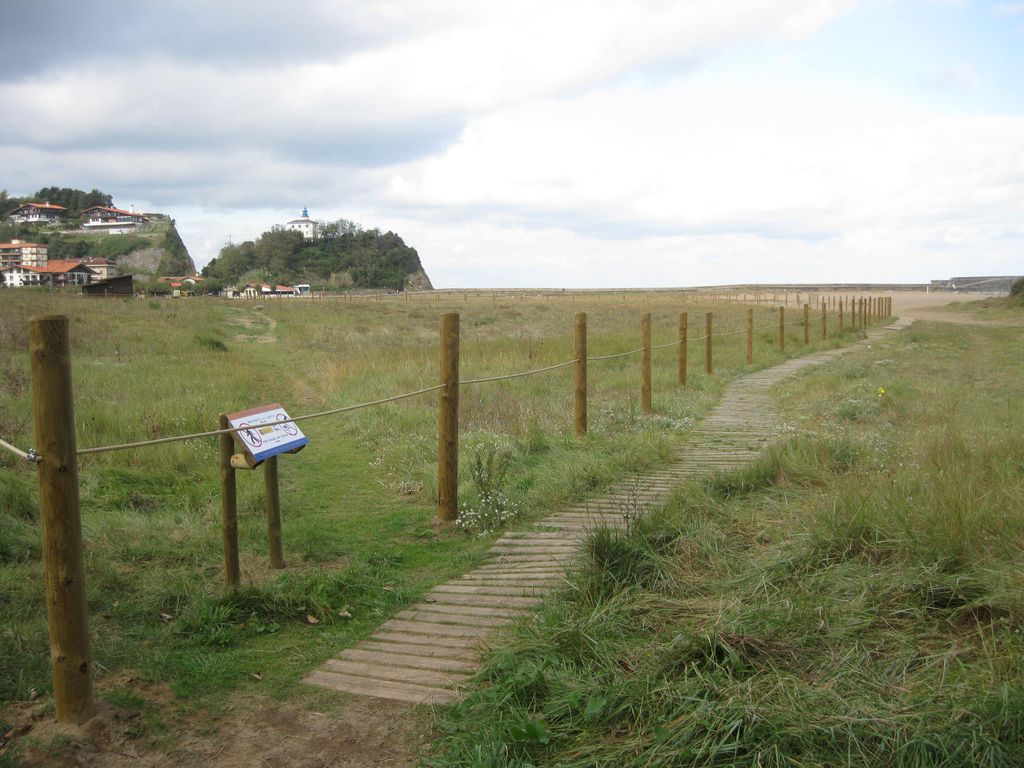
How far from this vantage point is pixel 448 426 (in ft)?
21.7

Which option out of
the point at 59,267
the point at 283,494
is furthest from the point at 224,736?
the point at 59,267

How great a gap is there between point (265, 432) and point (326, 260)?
13569 centimetres

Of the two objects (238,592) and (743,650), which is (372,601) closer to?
(238,592)

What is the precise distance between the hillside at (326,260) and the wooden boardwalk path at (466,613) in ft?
396

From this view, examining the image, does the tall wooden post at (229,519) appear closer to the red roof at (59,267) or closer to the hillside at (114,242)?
the red roof at (59,267)

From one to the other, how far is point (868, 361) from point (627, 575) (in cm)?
1732

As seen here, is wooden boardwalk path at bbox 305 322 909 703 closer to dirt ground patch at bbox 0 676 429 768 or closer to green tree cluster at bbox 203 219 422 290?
dirt ground patch at bbox 0 676 429 768

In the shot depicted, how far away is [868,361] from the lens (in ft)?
64.6

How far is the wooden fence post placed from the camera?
317cm

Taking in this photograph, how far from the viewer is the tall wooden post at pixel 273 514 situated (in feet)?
17.0

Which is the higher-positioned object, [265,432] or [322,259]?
[322,259]

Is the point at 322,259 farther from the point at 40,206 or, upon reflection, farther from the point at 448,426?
the point at 448,426

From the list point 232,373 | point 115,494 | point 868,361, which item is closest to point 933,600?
point 115,494

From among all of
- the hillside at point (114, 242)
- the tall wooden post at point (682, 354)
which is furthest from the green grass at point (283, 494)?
the hillside at point (114, 242)
